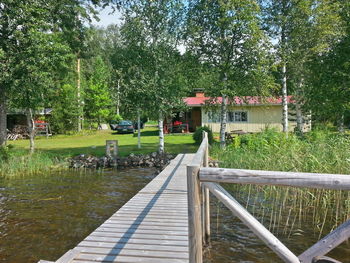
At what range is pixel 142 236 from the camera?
466cm

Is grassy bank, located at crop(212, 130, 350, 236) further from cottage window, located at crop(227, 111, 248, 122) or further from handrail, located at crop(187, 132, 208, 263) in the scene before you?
cottage window, located at crop(227, 111, 248, 122)

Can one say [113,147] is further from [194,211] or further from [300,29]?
[194,211]

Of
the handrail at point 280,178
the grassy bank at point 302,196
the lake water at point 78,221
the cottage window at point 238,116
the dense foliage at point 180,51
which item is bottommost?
the lake water at point 78,221

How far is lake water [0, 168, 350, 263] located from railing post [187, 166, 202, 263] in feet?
11.6

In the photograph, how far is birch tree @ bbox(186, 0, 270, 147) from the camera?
54.6 feet

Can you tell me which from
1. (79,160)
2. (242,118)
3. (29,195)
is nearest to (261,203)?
(29,195)

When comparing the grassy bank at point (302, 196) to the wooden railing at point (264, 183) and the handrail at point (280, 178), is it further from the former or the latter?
the handrail at point (280, 178)

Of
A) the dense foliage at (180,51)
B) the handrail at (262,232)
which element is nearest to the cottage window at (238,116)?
the dense foliage at (180,51)

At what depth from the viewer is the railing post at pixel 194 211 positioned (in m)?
2.44

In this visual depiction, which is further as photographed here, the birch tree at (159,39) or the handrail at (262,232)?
the birch tree at (159,39)

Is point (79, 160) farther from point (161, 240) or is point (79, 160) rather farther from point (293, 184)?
point (293, 184)

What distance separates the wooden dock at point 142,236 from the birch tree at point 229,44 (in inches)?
455

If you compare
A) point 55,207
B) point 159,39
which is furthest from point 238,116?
point 55,207

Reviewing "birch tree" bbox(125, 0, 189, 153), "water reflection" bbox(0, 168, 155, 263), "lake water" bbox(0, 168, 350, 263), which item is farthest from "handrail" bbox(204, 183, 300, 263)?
"birch tree" bbox(125, 0, 189, 153)
